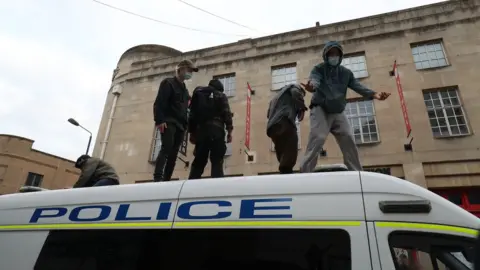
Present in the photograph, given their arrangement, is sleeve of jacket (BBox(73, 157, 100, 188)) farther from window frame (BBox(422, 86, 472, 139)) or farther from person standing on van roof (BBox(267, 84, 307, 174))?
window frame (BBox(422, 86, 472, 139))

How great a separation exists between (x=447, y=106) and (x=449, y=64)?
1.84m

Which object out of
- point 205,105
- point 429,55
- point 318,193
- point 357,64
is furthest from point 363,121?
point 318,193

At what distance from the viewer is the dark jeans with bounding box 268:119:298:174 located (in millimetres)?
4090

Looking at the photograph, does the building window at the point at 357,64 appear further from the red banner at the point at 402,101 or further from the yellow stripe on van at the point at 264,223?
the yellow stripe on van at the point at 264,223

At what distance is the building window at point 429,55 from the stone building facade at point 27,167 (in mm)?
32545

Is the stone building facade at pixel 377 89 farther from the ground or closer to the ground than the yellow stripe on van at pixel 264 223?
farther from the ground

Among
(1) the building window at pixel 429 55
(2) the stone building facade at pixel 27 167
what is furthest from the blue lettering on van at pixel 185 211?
(2) the stone building facade at pixel 27 167

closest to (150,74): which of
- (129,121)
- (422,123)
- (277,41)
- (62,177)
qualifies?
(129,121)

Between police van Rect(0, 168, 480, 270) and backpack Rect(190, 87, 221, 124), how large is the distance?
2189 mm

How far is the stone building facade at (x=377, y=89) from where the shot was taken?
1107cm

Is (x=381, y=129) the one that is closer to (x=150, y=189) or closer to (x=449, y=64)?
(x=449, y=64)

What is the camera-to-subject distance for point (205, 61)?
1631cm

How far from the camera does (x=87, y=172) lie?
180 inches

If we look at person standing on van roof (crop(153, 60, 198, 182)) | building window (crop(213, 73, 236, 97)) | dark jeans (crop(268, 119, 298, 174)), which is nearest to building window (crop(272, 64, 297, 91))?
building window (crop(213, 73, 236, 97))
